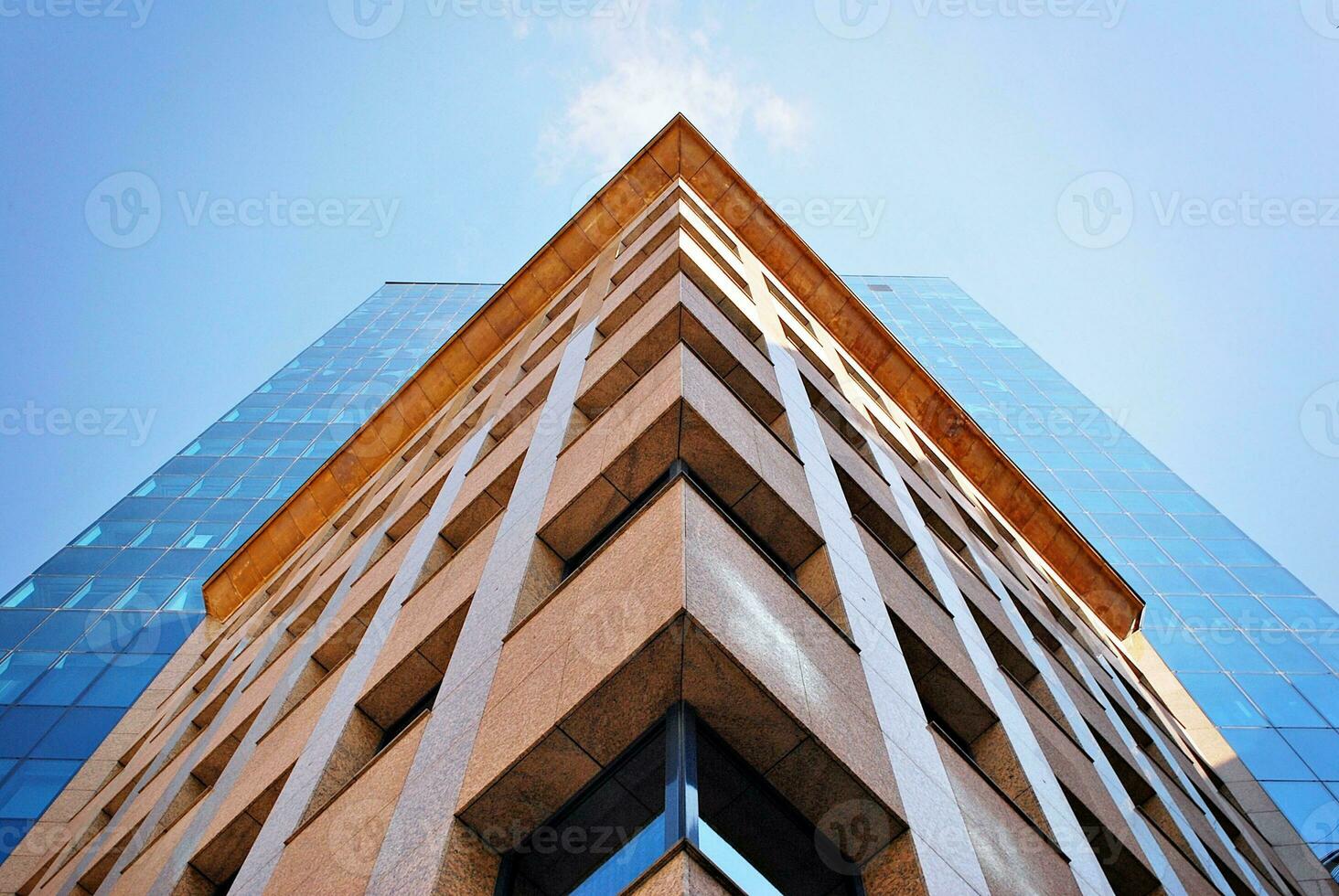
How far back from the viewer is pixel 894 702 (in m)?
9.48

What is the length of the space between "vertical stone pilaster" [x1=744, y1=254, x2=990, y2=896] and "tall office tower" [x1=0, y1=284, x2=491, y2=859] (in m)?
18.8

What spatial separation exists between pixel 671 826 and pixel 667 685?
3.85 feet

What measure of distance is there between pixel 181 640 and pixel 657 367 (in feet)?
71.6

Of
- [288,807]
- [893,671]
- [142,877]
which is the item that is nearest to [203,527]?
[142,877]

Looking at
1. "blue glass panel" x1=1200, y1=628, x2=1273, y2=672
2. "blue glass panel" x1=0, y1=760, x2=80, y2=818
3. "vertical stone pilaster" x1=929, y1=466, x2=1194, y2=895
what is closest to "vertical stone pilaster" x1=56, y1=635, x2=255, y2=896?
"blue glass panel" x1=0, y1=760, x2=80, y2=818

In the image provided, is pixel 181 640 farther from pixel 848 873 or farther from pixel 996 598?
pixel 848 873

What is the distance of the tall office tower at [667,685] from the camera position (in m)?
7.74

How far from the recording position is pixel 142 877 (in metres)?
13.2

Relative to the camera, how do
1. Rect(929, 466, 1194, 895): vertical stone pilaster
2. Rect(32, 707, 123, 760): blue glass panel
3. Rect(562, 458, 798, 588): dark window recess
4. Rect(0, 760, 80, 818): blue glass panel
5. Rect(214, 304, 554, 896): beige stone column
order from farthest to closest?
1. Rect(32, 707, 123, 760): blue glass panel
2. Rect(0, 760, 80, 818): blue glass panel
3. Rect(929, 466, 1194, 895): vertical stone pilaster
4. Rect(562, 458, 798, 588): dark window recess
5. Rect(214, 304, 554, 896): beige stone column

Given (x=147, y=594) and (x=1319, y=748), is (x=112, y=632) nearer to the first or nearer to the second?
(x=147, y=594)

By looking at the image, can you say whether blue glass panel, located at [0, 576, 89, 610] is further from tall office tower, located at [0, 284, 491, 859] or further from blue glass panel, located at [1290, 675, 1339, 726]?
blue glass panel, located at [1290, 675, 1339, 726]

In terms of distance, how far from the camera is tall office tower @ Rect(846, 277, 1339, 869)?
1057 inches

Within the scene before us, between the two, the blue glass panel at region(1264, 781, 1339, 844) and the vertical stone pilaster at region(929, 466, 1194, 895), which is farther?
the blue glass panel at region(1264, 781, 1339, 844)

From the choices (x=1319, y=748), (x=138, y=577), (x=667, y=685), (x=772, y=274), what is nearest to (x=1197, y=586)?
(x=1319, y=748)
